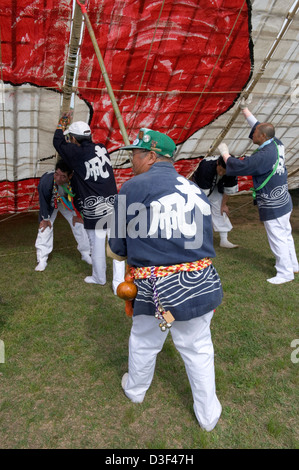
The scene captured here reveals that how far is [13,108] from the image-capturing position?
3768 millimetres

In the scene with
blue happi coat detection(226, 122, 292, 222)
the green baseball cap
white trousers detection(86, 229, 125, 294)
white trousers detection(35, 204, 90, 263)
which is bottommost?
white trousers detection(35, 204, 90, 263)

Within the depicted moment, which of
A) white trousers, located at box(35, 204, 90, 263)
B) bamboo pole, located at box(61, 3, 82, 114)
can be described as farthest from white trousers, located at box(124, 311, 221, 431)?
white trousers, located at box(35, 204, 90, 263)

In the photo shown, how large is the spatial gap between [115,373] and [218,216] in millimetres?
3590

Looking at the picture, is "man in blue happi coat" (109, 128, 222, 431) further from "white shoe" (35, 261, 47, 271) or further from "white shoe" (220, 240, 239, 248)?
"white shoe" (220, 240, 239, 248)

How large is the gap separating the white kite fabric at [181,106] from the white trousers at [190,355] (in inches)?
105

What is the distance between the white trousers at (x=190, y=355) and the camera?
208cm

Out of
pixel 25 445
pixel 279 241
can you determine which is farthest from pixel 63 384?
pixel 279 241

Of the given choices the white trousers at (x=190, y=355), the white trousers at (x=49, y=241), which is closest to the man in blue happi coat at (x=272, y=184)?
the white trousers at (x=49, y=241)

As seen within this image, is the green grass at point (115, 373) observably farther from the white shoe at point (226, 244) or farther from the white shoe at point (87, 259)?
the white shoe at point (226, 244)

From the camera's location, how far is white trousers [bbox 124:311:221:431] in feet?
6.84

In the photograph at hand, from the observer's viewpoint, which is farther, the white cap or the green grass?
the white cap

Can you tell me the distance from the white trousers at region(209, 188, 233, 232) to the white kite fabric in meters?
0.60
